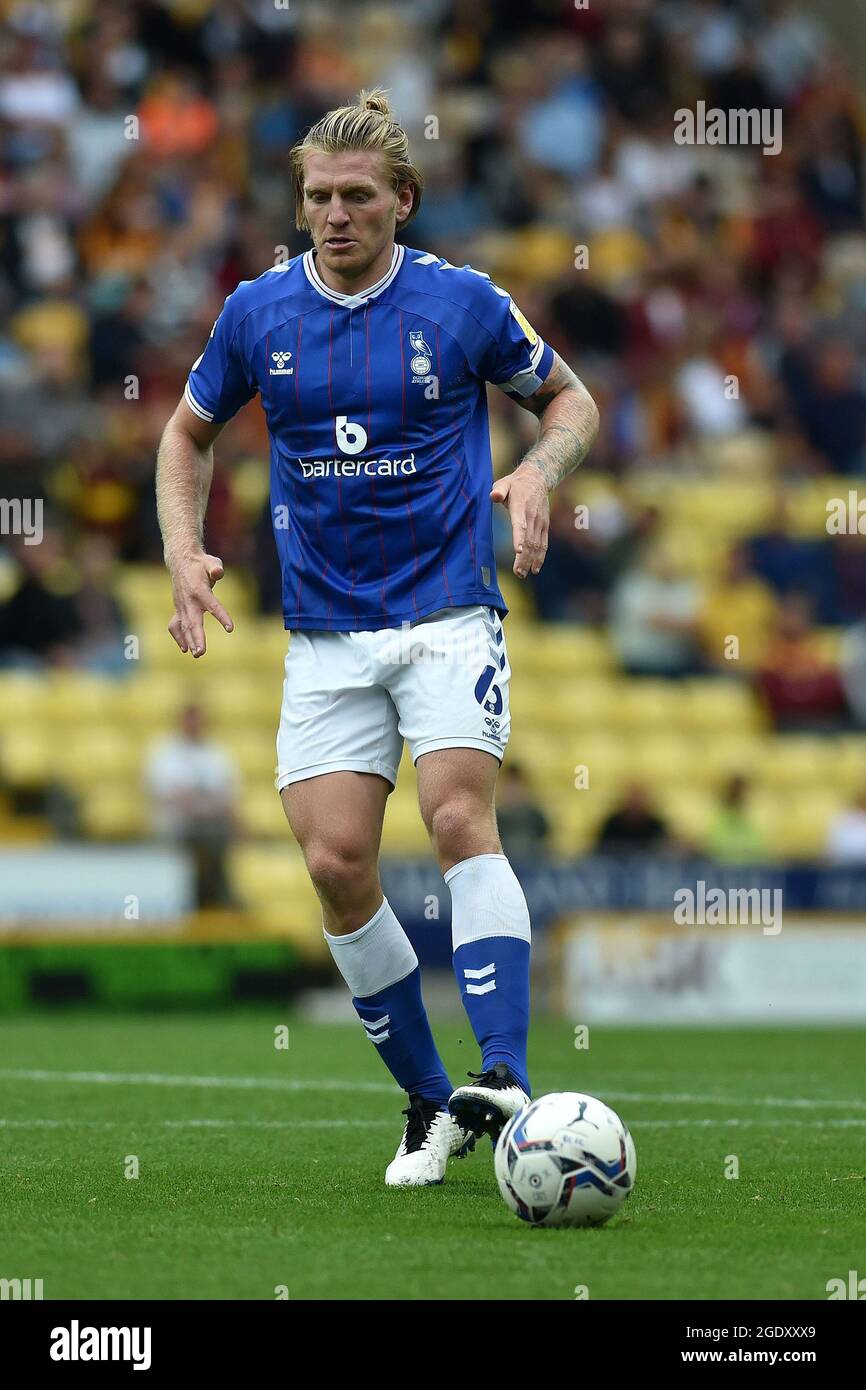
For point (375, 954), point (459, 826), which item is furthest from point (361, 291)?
point (375, 954)

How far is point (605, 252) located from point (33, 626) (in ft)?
21.7

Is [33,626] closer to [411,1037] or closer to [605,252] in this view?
[605,252]

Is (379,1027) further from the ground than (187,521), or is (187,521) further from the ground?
(187,521)

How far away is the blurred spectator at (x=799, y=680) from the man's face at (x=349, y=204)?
36.5 ft

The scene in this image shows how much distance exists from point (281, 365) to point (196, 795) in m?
8.56

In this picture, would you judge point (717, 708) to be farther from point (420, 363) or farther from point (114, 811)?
point (420, 363)

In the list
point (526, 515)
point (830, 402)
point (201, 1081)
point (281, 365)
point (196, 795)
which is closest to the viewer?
point (526, 515)

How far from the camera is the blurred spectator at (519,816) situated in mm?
14219

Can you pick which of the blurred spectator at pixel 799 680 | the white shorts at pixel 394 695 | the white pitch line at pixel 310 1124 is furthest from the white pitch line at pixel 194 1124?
the blurred spectator at pixel 799 680

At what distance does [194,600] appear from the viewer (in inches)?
223

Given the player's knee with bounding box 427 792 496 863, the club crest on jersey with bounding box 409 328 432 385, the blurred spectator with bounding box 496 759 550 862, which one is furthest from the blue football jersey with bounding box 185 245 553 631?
the blurred spectator with bounding box 496 759 550 862

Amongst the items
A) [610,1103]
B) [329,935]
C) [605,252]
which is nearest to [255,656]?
[605,252]

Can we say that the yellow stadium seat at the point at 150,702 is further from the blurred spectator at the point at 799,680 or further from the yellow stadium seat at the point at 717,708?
the blurred spectator at the point at 799,680

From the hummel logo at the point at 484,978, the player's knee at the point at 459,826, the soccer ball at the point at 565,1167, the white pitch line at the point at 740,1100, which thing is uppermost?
the player's knee at the point at 459,826
